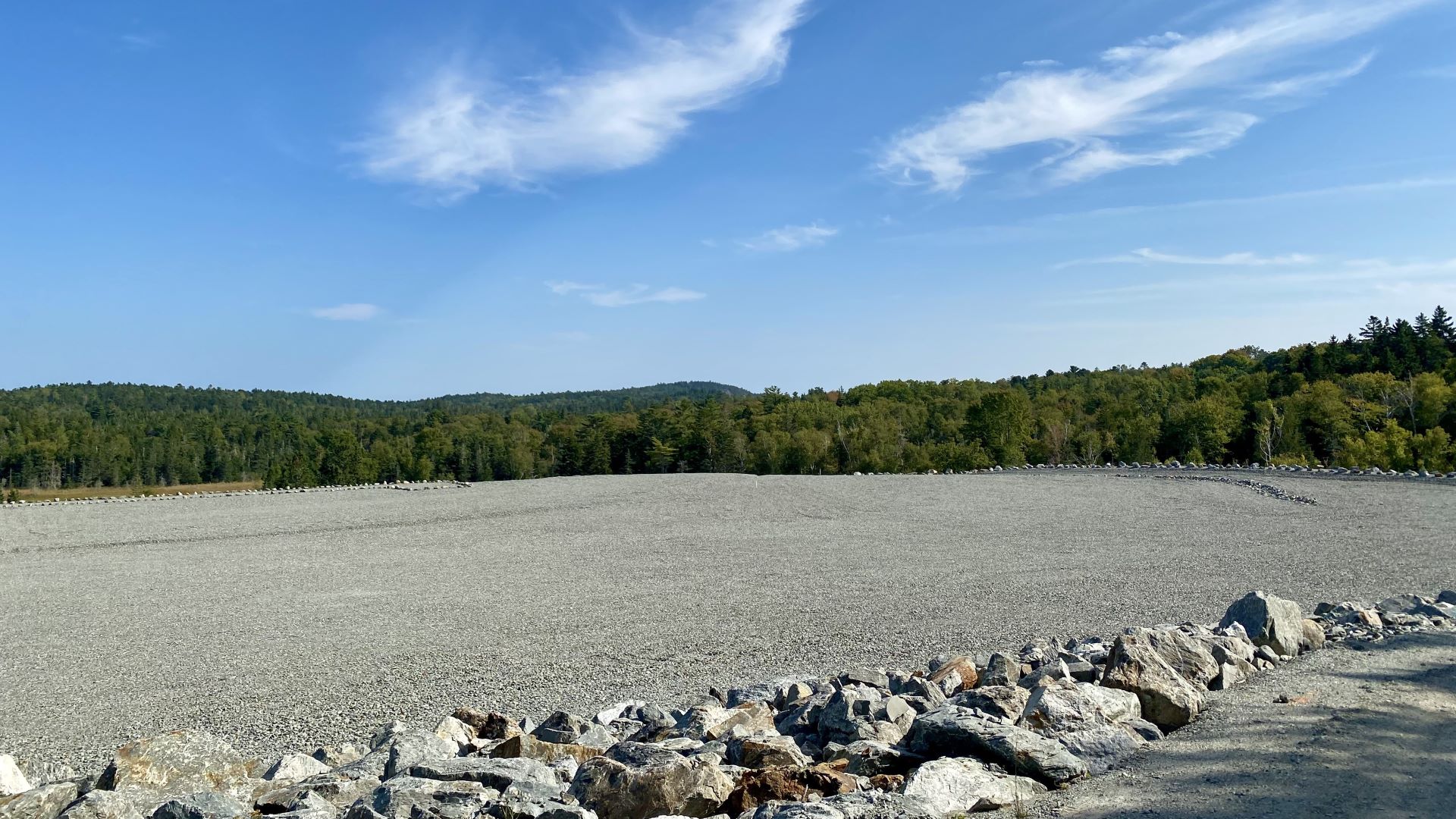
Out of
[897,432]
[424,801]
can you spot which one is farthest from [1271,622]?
[897,432]

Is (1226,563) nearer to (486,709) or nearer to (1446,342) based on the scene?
(486,709)

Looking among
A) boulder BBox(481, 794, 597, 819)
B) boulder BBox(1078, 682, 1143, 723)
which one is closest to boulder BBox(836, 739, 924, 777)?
boulder BBox(1078, 682, 1143, 723)

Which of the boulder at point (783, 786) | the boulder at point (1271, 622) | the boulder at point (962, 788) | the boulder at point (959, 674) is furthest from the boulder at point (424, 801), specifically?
the boulder at point (1271, 622)

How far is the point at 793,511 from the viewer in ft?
83.7

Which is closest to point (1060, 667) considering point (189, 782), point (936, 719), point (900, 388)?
point (936, 719)

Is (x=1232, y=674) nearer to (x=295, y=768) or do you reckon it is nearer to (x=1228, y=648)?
(x=1228, y=648)

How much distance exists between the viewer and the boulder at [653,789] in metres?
4.42

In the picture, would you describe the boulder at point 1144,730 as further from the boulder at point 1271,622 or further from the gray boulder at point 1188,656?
the boulder at point 1271,622

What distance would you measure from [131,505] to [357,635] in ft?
82.2

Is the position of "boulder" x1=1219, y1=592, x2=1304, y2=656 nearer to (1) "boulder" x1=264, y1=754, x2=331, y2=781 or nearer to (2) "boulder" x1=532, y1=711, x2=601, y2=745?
(2) "boulder" x1=532, y1=711, x2=601, y2=745

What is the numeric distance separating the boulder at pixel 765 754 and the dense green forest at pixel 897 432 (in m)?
46.3

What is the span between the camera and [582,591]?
45.4ft

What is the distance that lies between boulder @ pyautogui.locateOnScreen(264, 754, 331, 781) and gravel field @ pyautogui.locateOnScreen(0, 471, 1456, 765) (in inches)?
64.8

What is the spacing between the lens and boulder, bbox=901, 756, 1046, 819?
14.1 ft
